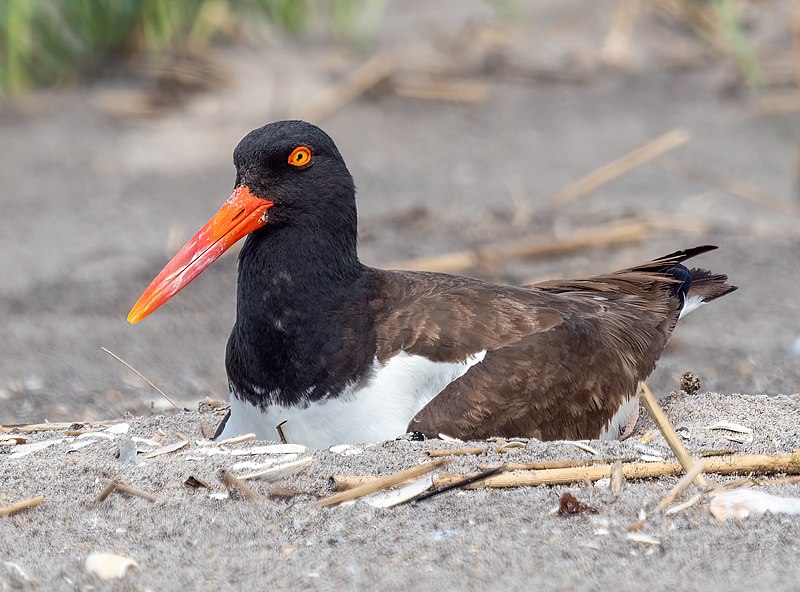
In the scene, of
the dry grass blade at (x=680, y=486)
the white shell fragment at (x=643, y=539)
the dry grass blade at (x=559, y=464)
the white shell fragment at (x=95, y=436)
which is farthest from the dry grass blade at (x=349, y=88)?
the white shell fragment at (x=643, y=539)

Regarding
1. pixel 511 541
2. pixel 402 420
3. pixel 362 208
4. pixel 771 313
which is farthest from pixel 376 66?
pixel 511 541

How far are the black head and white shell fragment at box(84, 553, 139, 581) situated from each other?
167 cm

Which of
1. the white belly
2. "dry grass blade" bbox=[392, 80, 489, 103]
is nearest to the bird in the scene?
the white belly

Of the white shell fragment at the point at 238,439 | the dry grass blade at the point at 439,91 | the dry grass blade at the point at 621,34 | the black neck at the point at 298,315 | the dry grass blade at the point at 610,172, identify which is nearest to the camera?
the white shell fragment at the point at 238,439

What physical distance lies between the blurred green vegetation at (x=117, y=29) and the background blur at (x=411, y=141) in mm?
28

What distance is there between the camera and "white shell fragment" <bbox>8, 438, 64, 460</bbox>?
4.34 meters

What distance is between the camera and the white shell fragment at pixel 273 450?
4.10 m

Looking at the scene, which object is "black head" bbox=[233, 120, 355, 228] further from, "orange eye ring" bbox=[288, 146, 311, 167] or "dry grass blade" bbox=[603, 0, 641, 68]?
"dry grass blade" bbox=[603, 0, 641, 68]

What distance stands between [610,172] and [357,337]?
18.9 feet

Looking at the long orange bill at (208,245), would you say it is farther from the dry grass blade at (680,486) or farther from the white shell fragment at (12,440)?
the dry grass blade at (680,486)

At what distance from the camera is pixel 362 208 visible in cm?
978

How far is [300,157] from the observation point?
4.70 metres

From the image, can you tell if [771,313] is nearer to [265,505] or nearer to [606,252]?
[606,252]

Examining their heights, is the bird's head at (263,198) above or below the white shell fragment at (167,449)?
above
